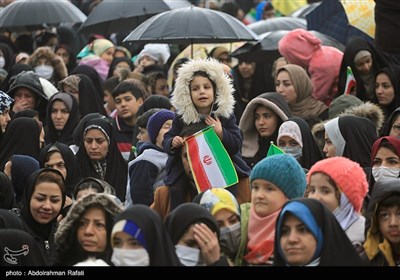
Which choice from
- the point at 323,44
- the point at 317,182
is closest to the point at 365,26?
the point at 323,44

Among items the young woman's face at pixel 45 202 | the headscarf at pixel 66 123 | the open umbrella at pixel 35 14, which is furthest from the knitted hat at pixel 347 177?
the open umbrella at pixel 35 14

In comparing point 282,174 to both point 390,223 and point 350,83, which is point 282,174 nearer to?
point 390,223

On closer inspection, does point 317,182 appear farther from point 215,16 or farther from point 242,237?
point 215,16

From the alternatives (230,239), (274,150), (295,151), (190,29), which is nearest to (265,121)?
(295,151)

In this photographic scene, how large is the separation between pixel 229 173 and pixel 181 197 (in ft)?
1.34

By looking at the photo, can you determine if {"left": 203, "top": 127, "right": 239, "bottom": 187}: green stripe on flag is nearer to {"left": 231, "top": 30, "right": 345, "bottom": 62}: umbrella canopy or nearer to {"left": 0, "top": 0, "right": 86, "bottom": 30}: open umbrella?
{"left": 231, "top": 30, "right": 345, "bottom": 62}: umbrella canopy

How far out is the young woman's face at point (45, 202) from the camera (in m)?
9.93

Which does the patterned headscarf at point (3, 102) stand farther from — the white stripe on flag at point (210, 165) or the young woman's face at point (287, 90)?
the white stripe on flag at point (210, 165)

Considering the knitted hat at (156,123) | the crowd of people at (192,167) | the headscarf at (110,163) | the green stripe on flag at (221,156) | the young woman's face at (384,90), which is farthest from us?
the young woman's face at (384,90)

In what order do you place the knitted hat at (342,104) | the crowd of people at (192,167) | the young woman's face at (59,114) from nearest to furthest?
1. the crowd of people at (192,167)
2. the knitted hat at (342,104)
3. the young woman's face at (59,114)

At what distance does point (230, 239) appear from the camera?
28.3 feet

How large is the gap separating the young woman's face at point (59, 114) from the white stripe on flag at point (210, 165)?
11.6 feet

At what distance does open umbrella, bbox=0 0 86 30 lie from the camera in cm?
1681

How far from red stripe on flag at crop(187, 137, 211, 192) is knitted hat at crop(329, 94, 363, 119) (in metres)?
2.63
